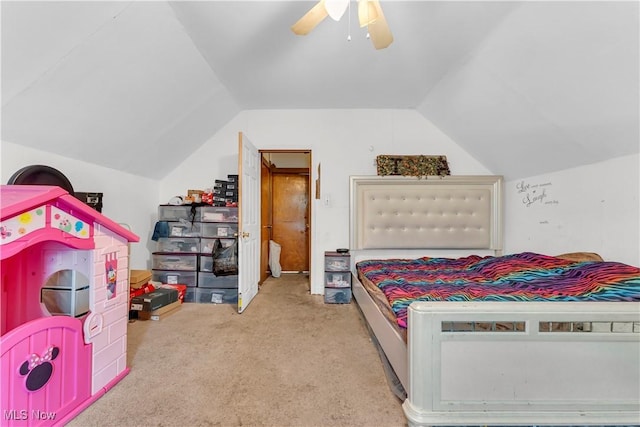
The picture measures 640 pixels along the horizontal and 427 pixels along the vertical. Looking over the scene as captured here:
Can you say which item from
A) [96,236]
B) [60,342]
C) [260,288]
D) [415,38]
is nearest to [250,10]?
[415,38]

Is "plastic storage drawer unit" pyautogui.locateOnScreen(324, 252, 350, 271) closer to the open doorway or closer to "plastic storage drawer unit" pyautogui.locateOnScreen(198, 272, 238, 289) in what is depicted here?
"plastic storage drawer unit" pyautogui.locateOnScreen(198, 272, 238, 289)

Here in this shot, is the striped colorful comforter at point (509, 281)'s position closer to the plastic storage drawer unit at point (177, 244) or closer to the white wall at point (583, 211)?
the white wall at point (583, 211)

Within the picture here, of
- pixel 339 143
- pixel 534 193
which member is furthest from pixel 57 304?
pixel 534 193

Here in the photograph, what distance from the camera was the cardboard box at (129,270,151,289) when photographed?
106 inches

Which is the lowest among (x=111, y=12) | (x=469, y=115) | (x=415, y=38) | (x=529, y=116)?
(x=529, y=116)

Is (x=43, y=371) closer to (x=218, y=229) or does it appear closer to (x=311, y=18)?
(x=218, y=229)

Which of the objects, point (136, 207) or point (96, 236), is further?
point (136, 207)

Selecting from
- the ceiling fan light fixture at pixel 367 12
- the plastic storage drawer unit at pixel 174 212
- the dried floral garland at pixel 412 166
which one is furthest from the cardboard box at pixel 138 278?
the ceiling fan light fixture at pixel 367 12

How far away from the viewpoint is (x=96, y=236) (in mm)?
1513

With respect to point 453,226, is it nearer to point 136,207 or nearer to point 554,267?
point 554,267

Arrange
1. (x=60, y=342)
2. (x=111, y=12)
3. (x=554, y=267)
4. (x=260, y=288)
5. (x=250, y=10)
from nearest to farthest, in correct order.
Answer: (x=60, y=342), (x=111, y=12), (x=250, y=10), (x=554, y=267), (x=260, y=288)

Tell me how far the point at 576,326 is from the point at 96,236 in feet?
8.83

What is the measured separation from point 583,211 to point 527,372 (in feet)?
6.00

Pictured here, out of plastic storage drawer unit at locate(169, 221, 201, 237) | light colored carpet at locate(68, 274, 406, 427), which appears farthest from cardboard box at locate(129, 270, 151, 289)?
plastic storage drawer unit at locate(169, 221, 201, 237)
